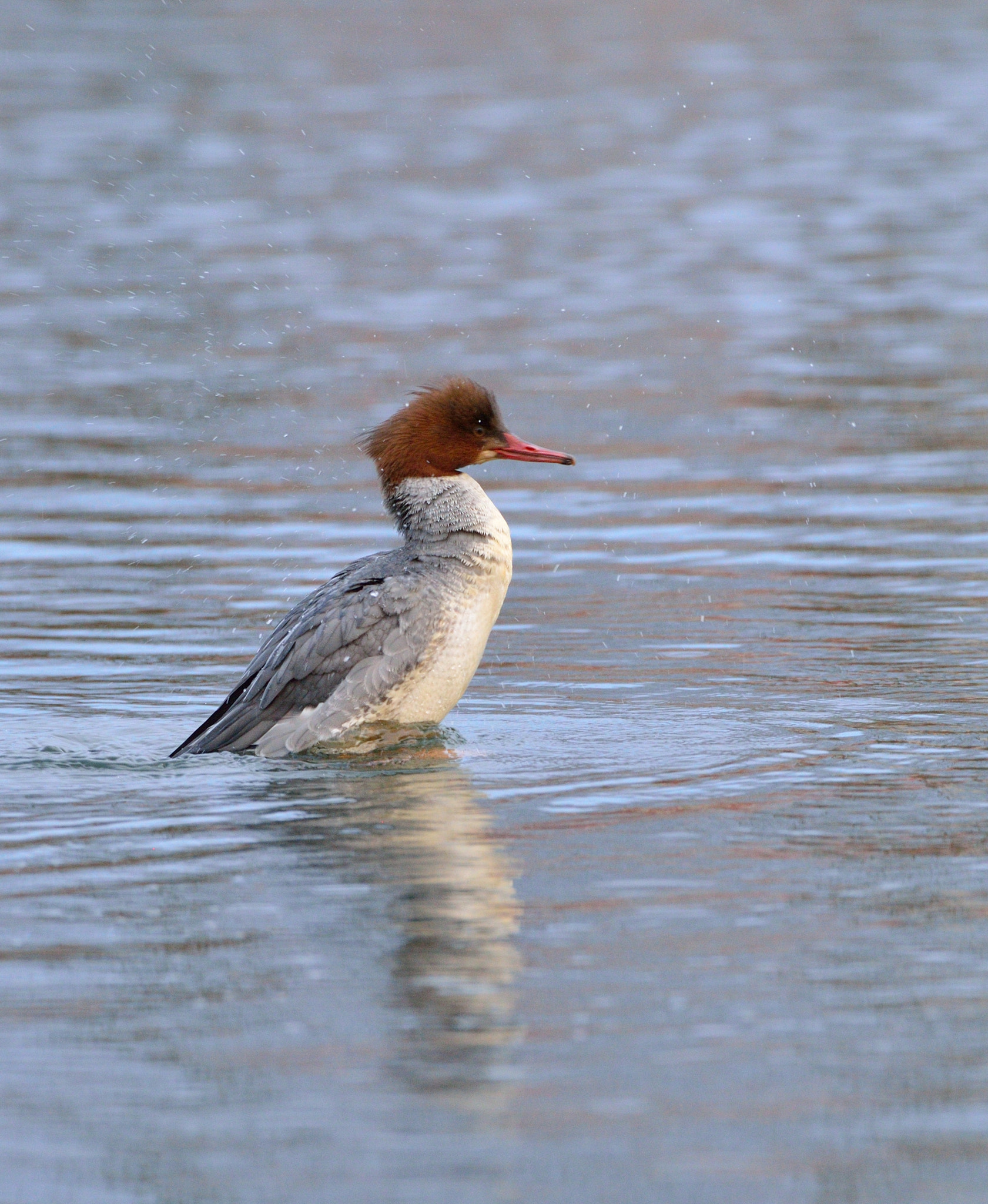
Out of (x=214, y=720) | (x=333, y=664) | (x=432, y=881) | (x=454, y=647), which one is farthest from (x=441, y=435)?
(x=432, y=881)

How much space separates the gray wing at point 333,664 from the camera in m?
7.71

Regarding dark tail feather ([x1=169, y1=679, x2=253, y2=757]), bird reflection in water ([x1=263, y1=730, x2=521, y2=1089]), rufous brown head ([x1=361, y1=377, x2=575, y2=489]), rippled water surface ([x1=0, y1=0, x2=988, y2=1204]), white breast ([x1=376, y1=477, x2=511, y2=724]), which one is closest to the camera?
rippled water surface ([x1=0, y1=0, x2=988, y2=1204])

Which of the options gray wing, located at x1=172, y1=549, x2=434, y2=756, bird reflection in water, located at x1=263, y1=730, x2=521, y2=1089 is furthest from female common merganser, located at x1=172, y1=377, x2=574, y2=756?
bird reflection in water, located at x1=263, y1=730, x2=521, y2=1089

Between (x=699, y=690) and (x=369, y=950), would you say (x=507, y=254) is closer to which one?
(x=699, y=690)

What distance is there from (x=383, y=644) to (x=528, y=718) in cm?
71

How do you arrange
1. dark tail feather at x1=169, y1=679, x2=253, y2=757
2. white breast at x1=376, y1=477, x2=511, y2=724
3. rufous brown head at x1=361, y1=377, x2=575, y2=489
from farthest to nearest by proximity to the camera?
rufous brown head at x1=361, y1=377, x2=575, y2=489, white breast at x1=376, y1=477, x2=511, y2=724, dark tail feather at x1=169, y1=679, x2=253, y2=757

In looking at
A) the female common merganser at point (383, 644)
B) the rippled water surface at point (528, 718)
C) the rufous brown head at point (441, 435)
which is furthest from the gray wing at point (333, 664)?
the rufous brown head at point (441, 435)

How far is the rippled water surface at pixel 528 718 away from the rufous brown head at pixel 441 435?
944 mm

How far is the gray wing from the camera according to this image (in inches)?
304

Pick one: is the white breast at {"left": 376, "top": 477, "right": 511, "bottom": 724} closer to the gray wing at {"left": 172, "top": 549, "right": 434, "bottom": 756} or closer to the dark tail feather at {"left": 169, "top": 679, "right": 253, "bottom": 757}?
the gray wing at {"left": 172, "top": 549, "right": 434, "bottom": 756}

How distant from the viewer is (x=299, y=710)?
777cm

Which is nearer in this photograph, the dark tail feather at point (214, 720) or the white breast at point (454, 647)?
the dark tail feather at point (214, 720)

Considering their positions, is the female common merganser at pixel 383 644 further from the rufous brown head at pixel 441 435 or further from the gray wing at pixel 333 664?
the rufous brown head at pixel 441 435

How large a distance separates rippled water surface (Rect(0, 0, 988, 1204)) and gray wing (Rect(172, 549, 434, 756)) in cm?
22
